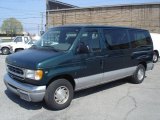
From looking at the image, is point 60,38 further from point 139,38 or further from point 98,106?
point 139,38

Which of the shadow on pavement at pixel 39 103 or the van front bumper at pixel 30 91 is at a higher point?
the van front bumper at pixel 30 91

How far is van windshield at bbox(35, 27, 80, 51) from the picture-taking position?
6059mm

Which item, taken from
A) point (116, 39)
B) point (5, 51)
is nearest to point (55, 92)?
point (116, 39)

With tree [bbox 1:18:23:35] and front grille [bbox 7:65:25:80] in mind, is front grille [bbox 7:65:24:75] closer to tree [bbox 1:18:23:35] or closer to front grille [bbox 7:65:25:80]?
front grille [bbox 7:65:25:80]

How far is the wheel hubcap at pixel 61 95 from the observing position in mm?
5723

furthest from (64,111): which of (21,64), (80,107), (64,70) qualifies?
(21,64)

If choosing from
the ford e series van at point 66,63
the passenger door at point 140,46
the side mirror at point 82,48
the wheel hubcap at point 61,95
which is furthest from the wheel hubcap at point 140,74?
the wheel hubcap at point 61,95

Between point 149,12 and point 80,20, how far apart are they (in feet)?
34.7

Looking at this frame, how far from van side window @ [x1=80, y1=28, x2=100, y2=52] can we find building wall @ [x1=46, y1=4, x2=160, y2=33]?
25.1 metres

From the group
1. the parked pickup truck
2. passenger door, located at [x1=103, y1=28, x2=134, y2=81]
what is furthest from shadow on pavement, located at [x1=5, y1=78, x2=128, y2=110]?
the parked pickup truck

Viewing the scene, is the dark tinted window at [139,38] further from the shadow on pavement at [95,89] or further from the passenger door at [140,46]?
the shadow on pavement at [95,89]

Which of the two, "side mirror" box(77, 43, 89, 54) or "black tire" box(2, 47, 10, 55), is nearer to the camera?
"side mirror" box(77, 43, 89, 54)

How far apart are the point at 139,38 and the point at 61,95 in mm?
4215

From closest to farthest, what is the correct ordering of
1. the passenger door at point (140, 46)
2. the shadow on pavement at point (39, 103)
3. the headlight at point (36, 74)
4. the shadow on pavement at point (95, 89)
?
the headlight at point (36, 74) → the shadow on pavement at point (39, 103) → the shadow on pavement at point (95, 89) → the passenger door at point (140, 46)
